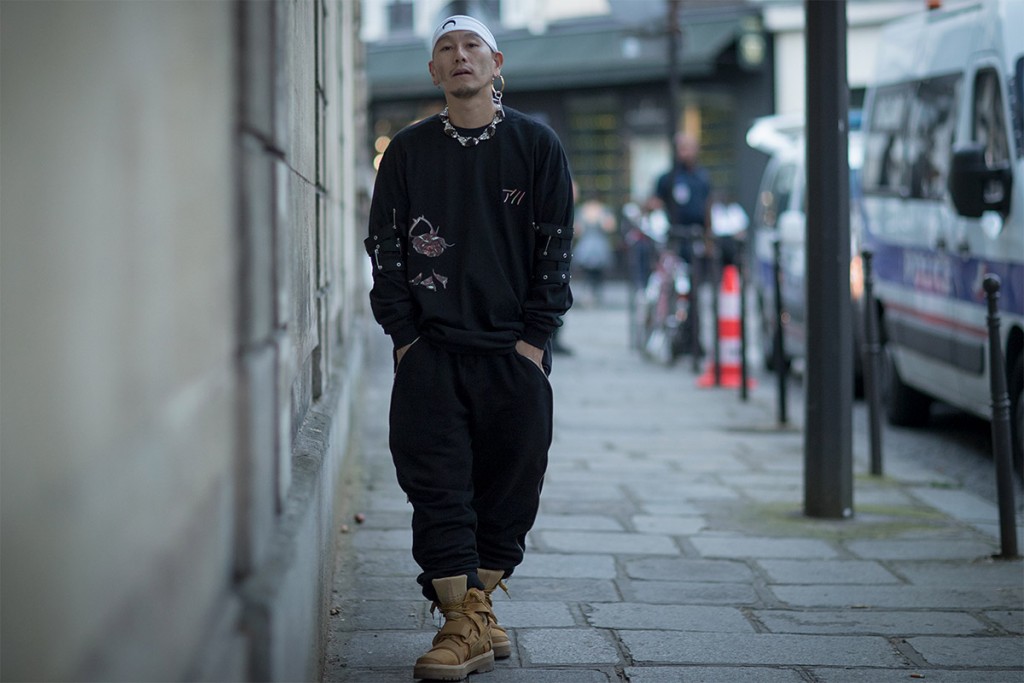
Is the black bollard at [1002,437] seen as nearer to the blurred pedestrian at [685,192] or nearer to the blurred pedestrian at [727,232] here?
the blurred pedestrian at [727,232]

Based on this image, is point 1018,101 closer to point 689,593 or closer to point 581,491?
point 581,491

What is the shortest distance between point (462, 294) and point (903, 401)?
6.51m

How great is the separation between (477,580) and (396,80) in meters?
28.2

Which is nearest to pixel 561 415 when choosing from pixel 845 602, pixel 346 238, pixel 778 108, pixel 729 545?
pixel 346 238

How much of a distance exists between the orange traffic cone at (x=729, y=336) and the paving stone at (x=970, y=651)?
7.16 metres

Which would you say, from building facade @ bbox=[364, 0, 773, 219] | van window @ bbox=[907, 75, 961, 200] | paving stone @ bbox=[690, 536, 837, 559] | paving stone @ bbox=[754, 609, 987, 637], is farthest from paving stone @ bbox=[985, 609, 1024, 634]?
building facade @ bbox=[364, 0, 773, 219]

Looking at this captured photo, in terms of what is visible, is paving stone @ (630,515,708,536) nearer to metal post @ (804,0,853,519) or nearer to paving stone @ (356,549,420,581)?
metal post @ (804,0,853,519)

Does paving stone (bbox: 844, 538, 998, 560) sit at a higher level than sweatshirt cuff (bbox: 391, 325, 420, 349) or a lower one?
lower

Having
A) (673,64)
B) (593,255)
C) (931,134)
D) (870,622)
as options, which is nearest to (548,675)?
(870,622)

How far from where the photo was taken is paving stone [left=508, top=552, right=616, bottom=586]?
523 centimetres

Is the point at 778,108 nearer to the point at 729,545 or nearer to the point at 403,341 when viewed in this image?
the point at 729,545

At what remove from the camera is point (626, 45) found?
16344 mm

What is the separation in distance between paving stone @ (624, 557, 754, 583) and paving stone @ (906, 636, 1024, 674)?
90 centimetres

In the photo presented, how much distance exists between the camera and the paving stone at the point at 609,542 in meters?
5.68
